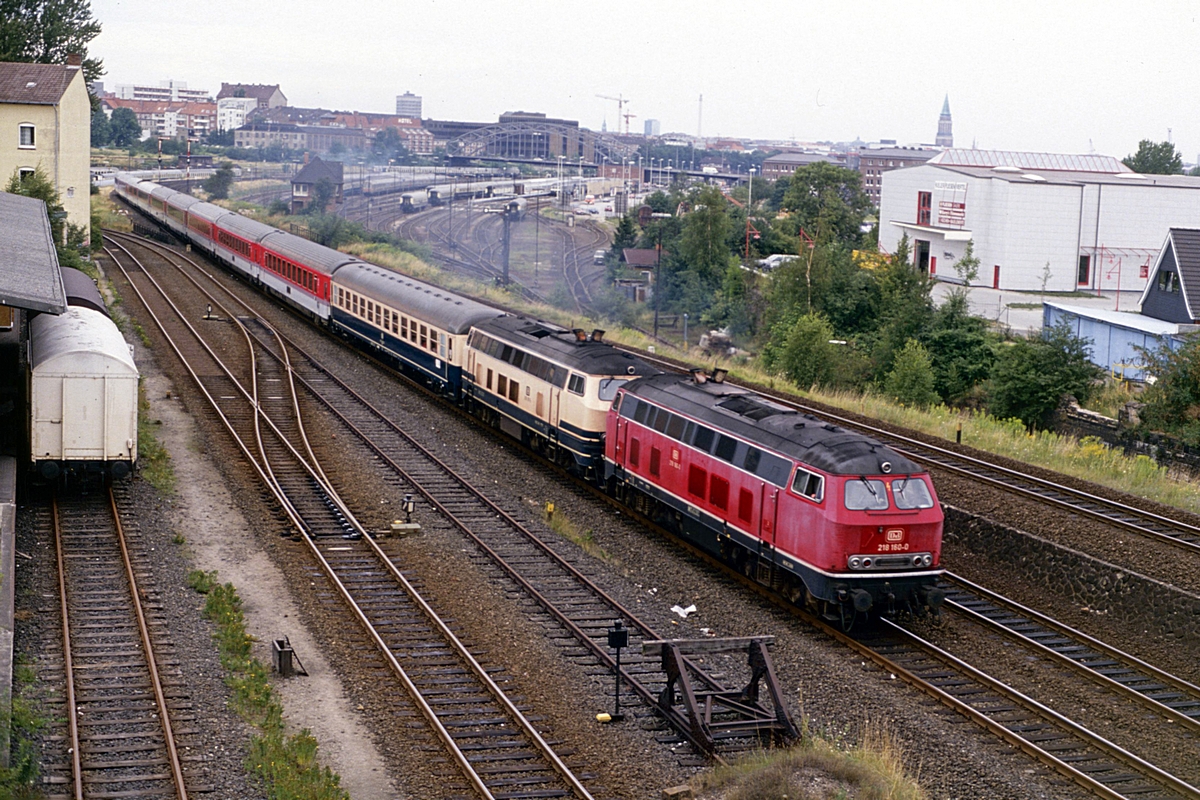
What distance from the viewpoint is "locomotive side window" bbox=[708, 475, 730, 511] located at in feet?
65.4

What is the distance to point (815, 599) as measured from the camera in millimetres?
18266

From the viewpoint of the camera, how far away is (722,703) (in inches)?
571

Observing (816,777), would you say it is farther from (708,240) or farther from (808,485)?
(708,240)

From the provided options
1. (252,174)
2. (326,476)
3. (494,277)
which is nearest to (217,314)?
(326,476)

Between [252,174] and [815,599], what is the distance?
14317 centimetres

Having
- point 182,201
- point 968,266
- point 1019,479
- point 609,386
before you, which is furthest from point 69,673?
point 182,201

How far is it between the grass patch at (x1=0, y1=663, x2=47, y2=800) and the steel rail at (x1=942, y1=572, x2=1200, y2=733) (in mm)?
12857

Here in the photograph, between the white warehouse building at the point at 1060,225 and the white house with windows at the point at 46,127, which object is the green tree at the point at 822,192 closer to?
the white warehouse building at the point at 1060,225

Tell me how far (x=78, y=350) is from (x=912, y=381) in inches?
1074

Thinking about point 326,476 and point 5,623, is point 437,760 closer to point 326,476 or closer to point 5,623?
point 5,623

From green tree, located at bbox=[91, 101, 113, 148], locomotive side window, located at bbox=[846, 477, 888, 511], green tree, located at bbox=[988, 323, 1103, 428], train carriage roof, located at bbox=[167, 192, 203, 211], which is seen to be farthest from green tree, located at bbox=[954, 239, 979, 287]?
green tree, located at bbox=[91, 101, 113, 148]

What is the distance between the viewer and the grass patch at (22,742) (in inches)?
444

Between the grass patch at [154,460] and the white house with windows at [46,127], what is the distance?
26960 mm

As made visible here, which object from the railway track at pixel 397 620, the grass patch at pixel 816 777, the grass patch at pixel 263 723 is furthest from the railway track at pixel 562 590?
the grass patch at pixel 263 723
